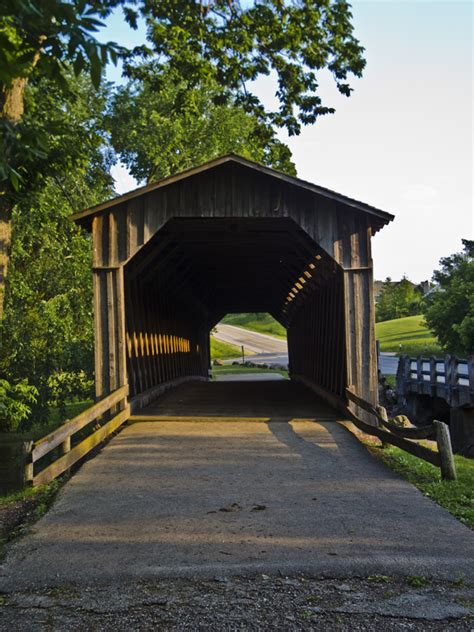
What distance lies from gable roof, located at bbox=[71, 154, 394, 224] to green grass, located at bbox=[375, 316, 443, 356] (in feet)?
113

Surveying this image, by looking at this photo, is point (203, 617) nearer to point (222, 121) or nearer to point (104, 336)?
point (104, 336)

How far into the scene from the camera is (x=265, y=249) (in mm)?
14953

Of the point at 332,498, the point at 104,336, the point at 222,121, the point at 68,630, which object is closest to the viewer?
the point at 68,630

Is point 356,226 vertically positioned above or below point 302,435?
above

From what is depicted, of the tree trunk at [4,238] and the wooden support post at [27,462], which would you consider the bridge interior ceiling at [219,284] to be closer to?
the tree trunk at [4,238]

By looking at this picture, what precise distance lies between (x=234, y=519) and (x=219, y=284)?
16633 mm

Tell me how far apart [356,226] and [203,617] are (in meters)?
8.06

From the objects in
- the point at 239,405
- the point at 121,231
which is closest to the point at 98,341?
the point at 121,231

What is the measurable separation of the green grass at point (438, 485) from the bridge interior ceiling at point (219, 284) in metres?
3.73

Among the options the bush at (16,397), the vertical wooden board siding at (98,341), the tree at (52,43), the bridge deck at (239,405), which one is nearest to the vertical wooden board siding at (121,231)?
the vertical wooden board siding at (98,341)

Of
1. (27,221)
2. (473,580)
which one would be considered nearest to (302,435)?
(473,580)

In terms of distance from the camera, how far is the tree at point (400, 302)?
309 feet

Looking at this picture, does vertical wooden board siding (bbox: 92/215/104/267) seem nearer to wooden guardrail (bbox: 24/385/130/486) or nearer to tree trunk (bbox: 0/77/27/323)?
tree trunk (bbox: 0/77/27/323)

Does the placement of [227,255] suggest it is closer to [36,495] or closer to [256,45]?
[256,45]
